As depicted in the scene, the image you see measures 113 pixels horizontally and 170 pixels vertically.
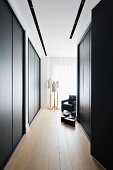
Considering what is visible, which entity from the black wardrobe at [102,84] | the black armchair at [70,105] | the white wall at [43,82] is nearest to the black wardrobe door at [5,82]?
the black wardrobe at [102,84]

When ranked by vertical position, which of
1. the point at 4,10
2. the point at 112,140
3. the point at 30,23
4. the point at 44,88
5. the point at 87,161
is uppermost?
the point at 30,23

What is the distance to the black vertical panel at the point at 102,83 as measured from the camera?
2.14 meters

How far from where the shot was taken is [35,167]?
2.36m

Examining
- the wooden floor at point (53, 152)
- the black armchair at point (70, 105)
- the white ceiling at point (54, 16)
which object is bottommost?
the wooden floor at point (53, 152)

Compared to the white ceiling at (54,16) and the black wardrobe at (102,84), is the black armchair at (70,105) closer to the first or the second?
the white ceiling at (54,16)

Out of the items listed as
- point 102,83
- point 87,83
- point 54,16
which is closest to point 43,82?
point 87,83

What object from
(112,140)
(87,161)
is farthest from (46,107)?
(112,140)

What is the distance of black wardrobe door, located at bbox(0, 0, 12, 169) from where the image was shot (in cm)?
224

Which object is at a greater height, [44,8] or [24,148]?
[44,8]

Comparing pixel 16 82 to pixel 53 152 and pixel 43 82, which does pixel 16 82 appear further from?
pixel 43 82

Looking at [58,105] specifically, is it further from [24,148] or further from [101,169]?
[101,169]

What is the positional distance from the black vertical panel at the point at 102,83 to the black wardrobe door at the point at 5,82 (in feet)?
4.78

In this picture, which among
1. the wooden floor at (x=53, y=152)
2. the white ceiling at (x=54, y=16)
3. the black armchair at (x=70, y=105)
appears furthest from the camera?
the black armchair at (x=70, y=105)

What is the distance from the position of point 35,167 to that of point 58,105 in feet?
19.7
